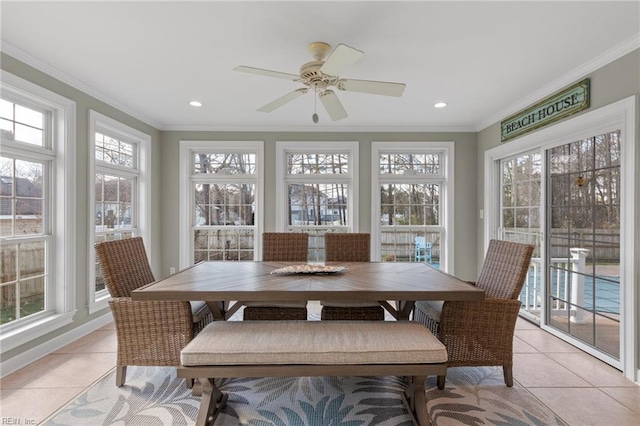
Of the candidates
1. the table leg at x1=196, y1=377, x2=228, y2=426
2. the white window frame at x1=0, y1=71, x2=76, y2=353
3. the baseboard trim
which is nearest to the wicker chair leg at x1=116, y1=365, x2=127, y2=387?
the table leg at x1=196, y1=377, x2=228, y2=426

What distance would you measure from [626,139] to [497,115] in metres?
1.69

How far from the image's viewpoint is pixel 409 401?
76.2 inches

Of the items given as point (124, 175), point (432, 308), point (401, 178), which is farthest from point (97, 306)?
point (401, 178)

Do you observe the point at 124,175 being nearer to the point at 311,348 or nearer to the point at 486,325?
the point at 311,348

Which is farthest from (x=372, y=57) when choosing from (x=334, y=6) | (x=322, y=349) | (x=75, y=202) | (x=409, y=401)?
(x=75, y=202)

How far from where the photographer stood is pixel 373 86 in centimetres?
212

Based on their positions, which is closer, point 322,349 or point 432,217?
point 322,349

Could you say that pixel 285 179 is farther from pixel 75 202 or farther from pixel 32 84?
pixel 32 84

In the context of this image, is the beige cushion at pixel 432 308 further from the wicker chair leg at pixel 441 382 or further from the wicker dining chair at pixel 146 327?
the wicker dining chair at pixel 146 327

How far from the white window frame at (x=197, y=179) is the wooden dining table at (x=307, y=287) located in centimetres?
198

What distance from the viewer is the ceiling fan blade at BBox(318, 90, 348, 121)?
2.28m

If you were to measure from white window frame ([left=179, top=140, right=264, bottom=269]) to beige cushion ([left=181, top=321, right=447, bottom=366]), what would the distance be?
8.99ft

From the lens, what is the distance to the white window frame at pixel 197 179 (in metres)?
4.42

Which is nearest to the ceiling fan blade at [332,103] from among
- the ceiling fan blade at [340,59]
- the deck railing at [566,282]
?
the ceiling fan blade at [340,59]
